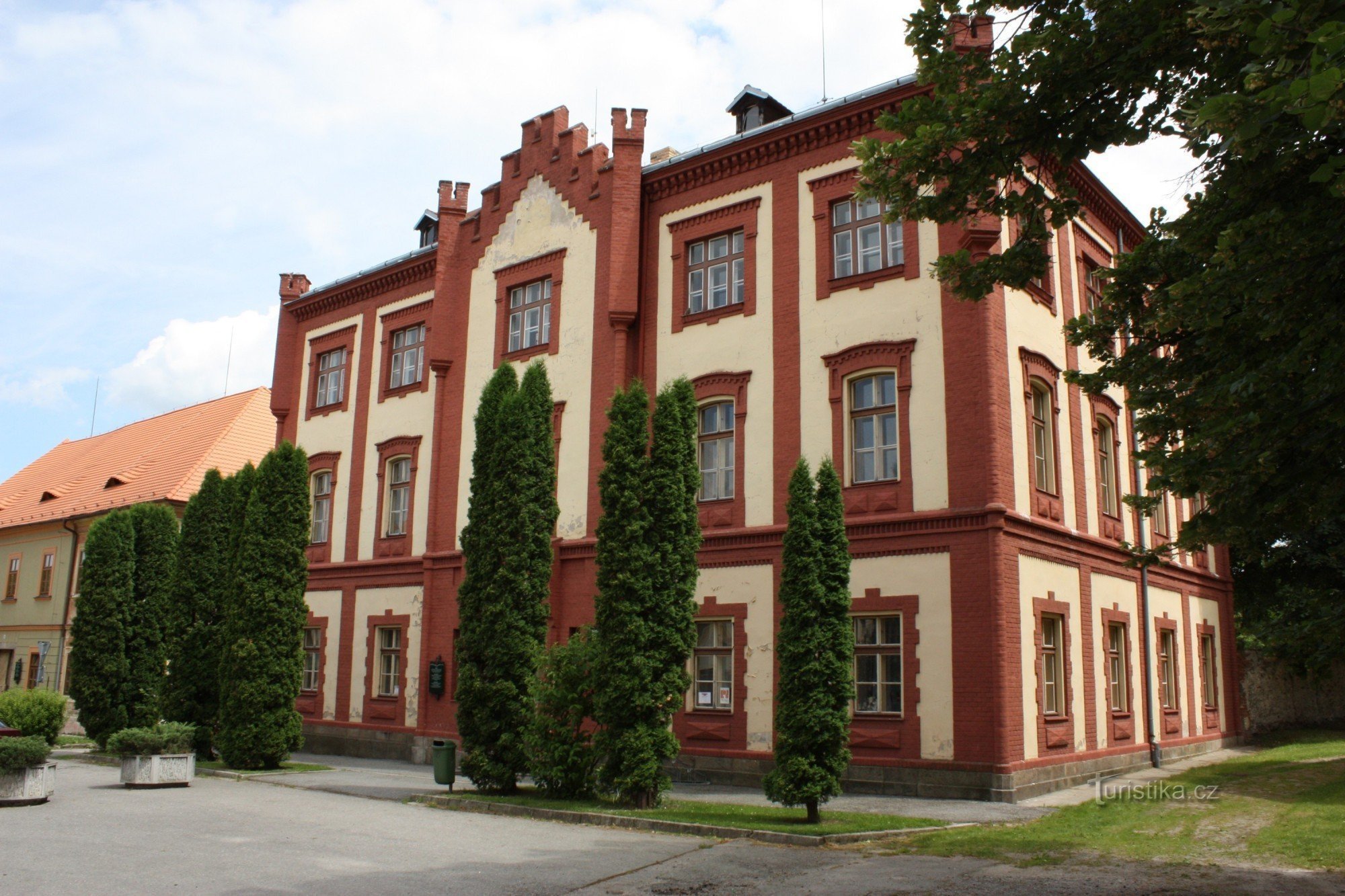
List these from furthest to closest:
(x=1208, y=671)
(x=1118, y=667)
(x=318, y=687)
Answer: (x=318, y=687), (x=1208, y=671), (x=1118, y=667)

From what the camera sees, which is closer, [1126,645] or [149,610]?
[1126,645]

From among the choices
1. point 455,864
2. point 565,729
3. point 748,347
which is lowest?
point 455,864

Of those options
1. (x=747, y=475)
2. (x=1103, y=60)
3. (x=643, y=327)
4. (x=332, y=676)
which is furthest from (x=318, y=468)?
(x=1103, y=60)

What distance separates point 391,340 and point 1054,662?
18.0 meters

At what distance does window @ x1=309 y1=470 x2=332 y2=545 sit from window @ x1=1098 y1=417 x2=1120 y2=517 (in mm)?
18897

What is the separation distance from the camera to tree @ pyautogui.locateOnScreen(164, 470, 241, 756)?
72.8ft

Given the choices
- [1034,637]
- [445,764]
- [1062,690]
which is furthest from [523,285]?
[1062,690]

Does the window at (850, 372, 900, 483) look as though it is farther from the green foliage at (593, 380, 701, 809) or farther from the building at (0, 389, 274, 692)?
the building at (0, 389, 274, 692)

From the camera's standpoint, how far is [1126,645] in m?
20.8

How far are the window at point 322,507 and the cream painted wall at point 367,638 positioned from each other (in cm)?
256

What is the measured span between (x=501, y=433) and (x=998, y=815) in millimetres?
9393

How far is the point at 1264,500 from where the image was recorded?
354 inches

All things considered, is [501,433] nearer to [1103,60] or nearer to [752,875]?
[752,875]

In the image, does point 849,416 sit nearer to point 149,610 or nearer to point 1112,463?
point 1112,463
